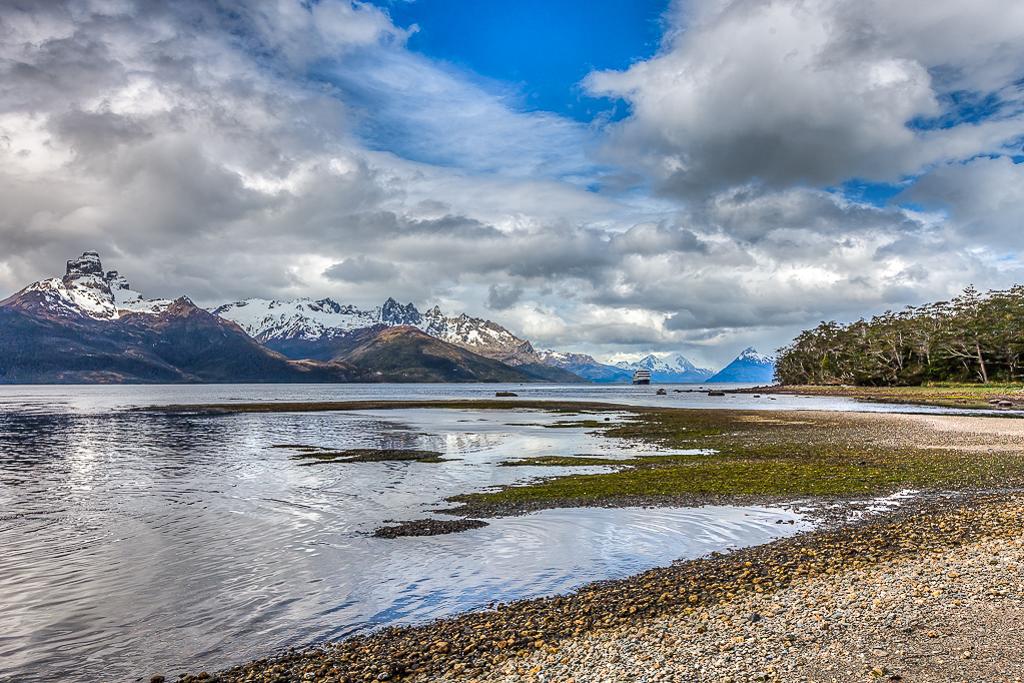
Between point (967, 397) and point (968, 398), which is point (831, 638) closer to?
point (968, 398)

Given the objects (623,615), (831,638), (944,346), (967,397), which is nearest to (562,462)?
(623,615)

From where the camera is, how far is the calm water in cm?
1378

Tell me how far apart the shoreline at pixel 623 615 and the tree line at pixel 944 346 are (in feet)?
473

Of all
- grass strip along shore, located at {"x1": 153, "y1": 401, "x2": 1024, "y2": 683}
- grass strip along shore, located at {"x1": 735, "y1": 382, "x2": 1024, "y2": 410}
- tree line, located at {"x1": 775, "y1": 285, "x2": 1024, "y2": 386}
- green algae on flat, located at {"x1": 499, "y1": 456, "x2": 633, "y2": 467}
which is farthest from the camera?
tree line, located at {"x1": 775, "y1": 285, "x2": 1024, "y2": 386}

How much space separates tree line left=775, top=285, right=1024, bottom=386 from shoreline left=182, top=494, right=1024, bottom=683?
144m

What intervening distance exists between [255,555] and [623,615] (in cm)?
1277

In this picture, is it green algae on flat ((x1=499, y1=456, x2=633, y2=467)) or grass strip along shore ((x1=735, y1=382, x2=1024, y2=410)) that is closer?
green algae on flat ((x1=499, y1=456, x2=633, y2=467))

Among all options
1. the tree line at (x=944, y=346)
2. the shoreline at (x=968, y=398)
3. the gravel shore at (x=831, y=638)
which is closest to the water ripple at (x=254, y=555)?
the gravel shore at (x=831, y=638)

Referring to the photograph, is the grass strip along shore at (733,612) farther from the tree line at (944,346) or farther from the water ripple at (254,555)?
the tree line at (944,346)

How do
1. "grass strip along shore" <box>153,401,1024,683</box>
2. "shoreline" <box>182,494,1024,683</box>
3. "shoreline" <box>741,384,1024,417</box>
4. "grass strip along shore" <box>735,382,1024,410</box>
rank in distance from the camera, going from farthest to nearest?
"grass strip along shore" <box>735,382,1024,410</box> < "shoreline" <box>741,384,1024,417</box> < "shoreline" <box>182,494,1024,683</box> < "grass strip along shore" <box>153,401,1024,683</box>

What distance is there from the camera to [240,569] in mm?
18688

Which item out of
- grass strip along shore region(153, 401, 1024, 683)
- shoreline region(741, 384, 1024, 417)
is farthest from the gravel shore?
shoreline region(741, 384, 1024, 417)

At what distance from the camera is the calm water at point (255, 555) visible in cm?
1378

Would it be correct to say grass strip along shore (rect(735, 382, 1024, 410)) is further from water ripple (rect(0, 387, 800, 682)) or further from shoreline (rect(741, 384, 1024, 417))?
water ripple (rect(0, 387, 800, 682))
